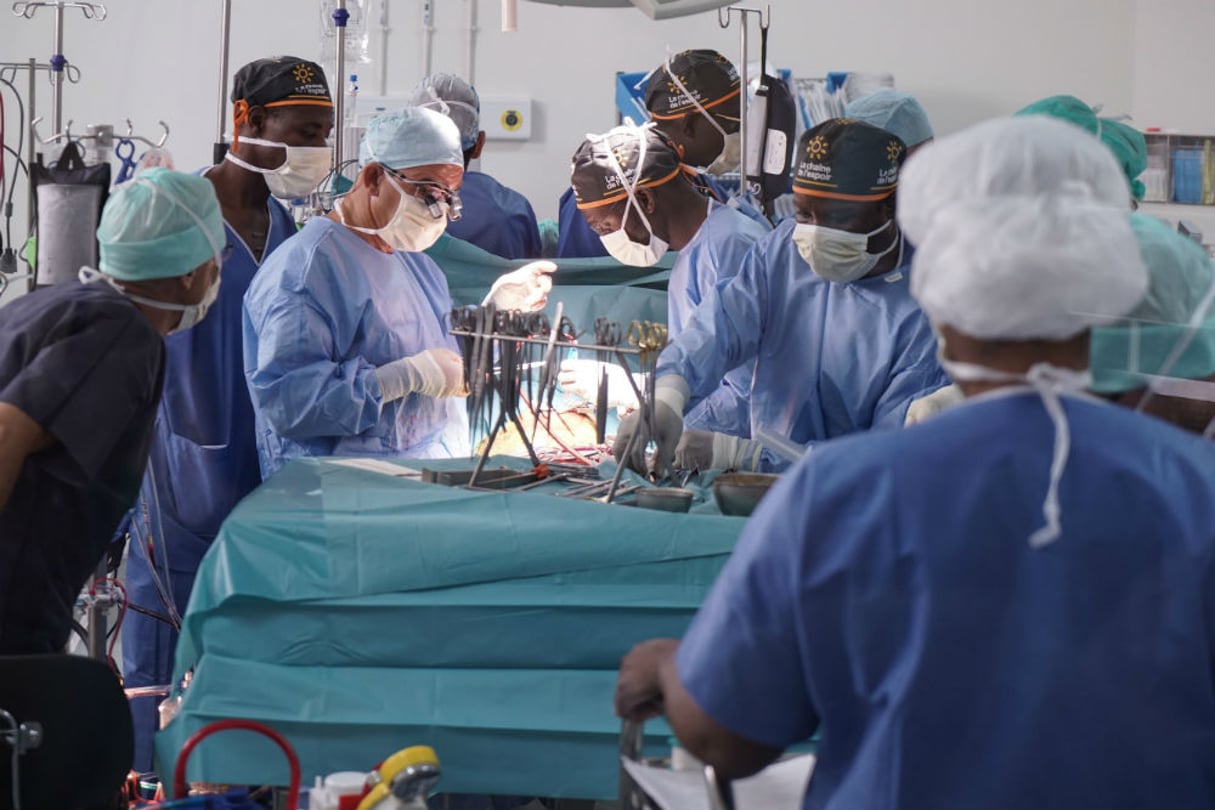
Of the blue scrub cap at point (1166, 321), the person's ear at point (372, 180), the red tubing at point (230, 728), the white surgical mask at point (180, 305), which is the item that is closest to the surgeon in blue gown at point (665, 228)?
the person's ear at point (372, 180)

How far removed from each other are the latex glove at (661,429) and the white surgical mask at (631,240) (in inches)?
32.5

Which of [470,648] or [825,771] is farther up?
[825,771]

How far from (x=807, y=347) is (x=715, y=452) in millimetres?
316

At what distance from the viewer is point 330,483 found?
8.36 feet

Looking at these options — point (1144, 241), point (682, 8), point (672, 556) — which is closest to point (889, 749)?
point (1144, 241)

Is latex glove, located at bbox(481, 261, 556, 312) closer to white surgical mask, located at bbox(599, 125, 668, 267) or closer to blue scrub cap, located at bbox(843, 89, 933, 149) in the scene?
white surgical mask, located at bbox(599, 125, 668, 267)

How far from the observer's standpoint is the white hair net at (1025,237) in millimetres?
1188

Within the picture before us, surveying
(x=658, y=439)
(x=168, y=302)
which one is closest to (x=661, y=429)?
(x=658, y=439)

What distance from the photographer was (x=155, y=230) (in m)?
2.32

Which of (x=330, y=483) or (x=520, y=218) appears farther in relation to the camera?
(x=520, y=218)

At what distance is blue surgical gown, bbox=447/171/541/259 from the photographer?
4520 mm

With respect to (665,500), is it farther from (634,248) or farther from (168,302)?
(634,248)

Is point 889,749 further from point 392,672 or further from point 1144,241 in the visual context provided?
point 392,672

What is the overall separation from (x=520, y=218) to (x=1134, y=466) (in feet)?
11.8
